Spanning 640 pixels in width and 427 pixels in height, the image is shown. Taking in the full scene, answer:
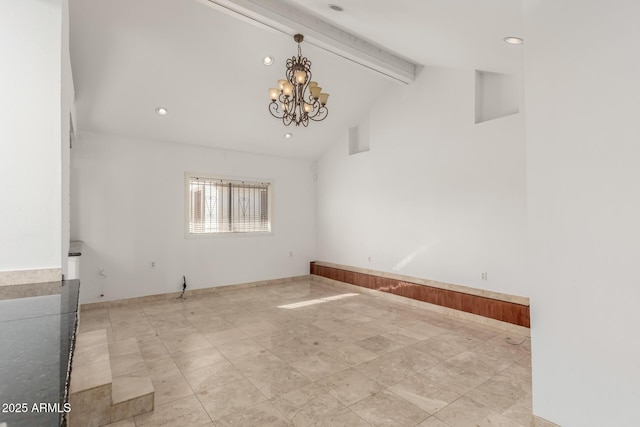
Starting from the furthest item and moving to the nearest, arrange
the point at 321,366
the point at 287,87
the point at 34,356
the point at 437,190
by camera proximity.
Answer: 1. the point at 437,190
2. the point at 287,87
3. the point at 321,366
4. the point at 34,356

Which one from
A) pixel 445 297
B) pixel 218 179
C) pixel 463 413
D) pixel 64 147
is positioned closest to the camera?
pixel 64 147

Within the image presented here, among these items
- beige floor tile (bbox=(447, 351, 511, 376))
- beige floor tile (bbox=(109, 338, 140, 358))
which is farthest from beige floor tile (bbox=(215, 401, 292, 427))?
beige floor tile (bbox=(447, 351, 511, 376))

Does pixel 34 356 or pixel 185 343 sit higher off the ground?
pixel 34 356

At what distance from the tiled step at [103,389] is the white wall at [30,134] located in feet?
3.00

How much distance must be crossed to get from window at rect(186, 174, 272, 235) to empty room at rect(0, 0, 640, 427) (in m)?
0.04

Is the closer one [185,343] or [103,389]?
[103,389]

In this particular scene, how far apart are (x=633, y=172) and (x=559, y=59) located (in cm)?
77

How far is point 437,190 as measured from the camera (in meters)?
5.05

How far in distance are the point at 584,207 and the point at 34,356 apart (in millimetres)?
2495

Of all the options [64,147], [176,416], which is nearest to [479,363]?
[176,416]

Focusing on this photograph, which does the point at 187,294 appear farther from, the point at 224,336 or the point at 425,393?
the point at 425,393

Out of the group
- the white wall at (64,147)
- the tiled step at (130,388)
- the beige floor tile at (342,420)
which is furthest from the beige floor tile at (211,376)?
the white wall at (64,147)

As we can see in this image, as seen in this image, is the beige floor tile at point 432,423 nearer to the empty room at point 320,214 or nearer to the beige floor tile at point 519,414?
the empty room at point 320,214

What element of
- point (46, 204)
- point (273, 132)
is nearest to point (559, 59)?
point (46, 204)
